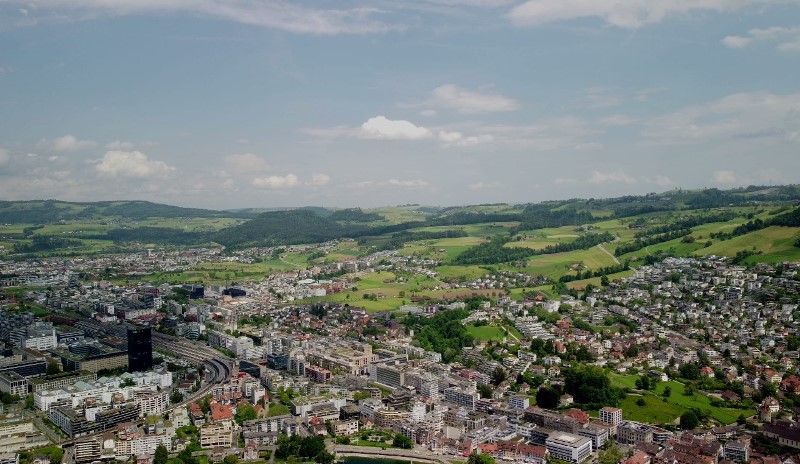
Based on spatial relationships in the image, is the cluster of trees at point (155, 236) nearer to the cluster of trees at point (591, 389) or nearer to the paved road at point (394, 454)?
the cluster of trees at point (591, 389)

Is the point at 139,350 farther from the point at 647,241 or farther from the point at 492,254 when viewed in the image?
the point at 647,241

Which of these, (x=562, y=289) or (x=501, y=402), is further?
(x=562, y=289)

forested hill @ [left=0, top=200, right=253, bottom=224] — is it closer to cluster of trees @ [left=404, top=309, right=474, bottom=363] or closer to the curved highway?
the curved highway

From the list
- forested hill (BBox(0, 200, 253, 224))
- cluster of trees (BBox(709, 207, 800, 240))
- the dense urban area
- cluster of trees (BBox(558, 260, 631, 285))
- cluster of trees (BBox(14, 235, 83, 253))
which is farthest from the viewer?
forested hill (BBox(0, 200, 253, 224))

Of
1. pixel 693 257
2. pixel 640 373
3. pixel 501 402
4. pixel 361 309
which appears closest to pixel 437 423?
pixel 501 402

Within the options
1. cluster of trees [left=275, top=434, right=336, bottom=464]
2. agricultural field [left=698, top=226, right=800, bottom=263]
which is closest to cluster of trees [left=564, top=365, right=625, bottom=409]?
cluster of trees [left=275, top=434, right=336, bottom=464]

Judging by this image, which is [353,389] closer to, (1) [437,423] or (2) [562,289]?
(1) [437,423]
